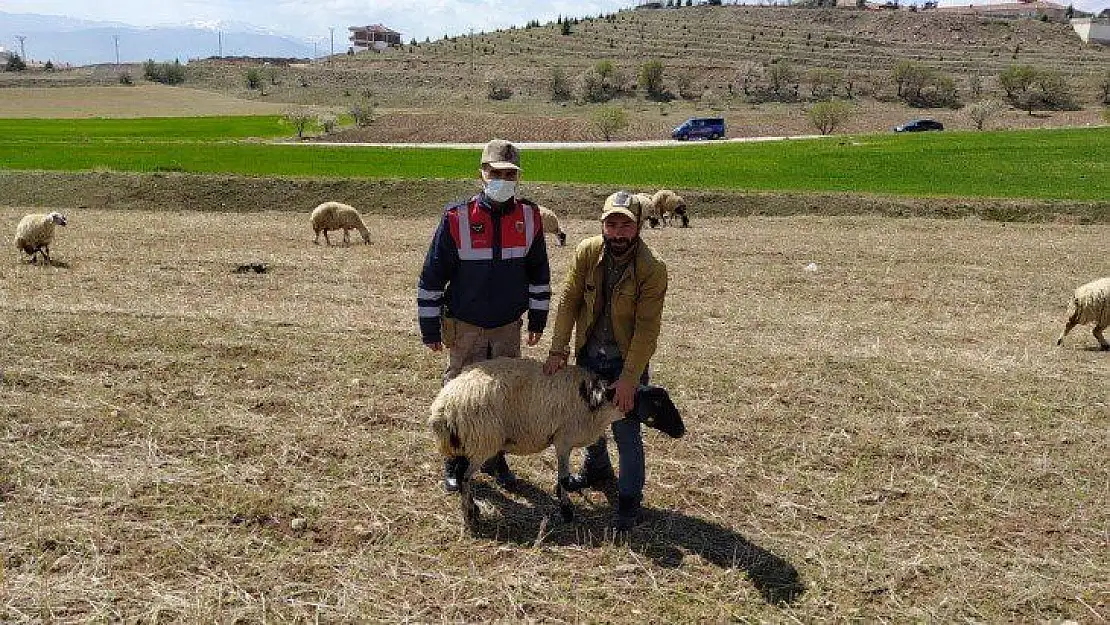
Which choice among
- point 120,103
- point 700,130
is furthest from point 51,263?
point 120,103

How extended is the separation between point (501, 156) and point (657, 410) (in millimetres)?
2177

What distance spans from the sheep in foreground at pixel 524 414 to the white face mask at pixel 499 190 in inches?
48.8

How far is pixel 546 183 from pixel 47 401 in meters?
22.9

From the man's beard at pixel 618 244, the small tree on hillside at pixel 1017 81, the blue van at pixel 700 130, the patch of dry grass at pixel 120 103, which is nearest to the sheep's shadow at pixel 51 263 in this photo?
the man's beard at pixel 618 244

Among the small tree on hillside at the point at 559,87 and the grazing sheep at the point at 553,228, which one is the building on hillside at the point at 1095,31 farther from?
the grazing sheep at the point at 553,228

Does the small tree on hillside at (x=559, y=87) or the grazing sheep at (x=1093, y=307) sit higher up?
the small tree on hillside at (x=559, y=87)

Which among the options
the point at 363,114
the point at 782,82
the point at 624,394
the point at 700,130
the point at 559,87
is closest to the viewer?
the point at 624,394

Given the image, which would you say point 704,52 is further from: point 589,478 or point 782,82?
point 589,478

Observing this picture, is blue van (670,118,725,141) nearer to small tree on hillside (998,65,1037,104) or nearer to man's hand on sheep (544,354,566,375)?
small tree on hillside (998,65,1037,104)

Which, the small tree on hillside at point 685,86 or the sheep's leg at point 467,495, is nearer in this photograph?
the sheep's leg at point 467,495

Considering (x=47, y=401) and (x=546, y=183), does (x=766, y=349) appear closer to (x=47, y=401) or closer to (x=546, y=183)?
(x=47, y=401)

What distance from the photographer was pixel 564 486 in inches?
235

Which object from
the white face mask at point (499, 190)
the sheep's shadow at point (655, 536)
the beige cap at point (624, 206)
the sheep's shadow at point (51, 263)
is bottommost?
the sheep's shadow at point (655, 536)

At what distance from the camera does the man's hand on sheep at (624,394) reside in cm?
555
